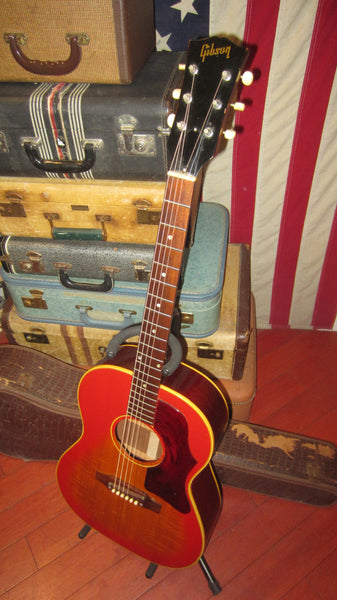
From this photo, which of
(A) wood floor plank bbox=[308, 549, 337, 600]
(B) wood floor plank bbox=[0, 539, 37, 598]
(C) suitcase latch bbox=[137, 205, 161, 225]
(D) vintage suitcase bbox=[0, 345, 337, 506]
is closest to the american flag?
(C) suitcase latch bbox=[137, 205, 161, 225]

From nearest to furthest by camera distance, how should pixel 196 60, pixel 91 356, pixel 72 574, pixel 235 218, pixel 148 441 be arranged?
pixel 196 60, pixel 148 441, pixel 72 574, pixel 91 356, pixel 235 218

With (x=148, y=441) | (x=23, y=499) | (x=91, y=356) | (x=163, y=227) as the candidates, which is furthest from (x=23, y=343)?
(x=163, y=227)

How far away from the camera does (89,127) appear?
98 cm

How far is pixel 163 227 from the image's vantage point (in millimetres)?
833

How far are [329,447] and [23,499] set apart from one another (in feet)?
3.75

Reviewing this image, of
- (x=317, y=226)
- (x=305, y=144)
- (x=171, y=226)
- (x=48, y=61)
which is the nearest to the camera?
(x=171, y=226)

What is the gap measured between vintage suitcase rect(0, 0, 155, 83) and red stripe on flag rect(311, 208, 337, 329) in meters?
1.06

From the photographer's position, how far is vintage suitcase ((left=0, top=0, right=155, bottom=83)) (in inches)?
34.0

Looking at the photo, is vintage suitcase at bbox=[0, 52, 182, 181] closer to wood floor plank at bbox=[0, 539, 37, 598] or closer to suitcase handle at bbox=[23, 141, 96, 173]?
suitcase handle at bbox=[23, 141, 96, 173]

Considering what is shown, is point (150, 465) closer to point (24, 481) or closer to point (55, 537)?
point (55, 537)

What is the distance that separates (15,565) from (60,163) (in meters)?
1.29

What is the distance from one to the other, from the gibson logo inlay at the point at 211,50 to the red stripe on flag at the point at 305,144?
68 cm

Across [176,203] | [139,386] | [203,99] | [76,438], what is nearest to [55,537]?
[76,438]

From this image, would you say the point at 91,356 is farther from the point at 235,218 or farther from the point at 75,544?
the point at 235,218
